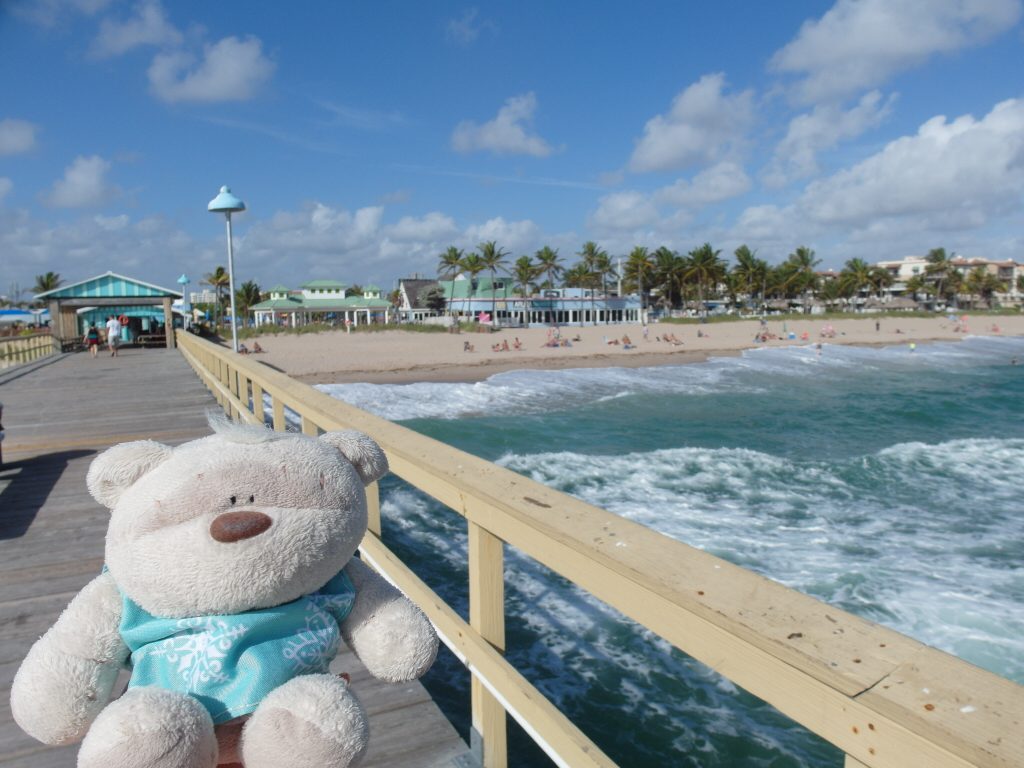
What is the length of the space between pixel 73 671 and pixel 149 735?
36 cm

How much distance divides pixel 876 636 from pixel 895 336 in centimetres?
6661

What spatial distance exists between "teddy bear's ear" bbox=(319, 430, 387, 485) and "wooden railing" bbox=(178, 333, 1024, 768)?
0.30m

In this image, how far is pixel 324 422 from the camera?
2.97 m

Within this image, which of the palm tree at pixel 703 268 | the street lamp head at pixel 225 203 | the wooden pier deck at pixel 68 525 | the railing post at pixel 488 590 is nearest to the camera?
the railing post at pixel 488 590

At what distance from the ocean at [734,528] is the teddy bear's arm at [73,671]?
321 centimetres

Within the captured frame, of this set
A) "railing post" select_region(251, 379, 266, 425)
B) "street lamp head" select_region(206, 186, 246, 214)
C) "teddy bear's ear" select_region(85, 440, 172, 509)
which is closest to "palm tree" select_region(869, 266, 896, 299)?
"street lamp head" select_region(206, 186, 246, 214)

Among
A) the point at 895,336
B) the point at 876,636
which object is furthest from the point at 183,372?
the point at 895,336

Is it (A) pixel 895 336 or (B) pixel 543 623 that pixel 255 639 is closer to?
(B) pixel 543 623

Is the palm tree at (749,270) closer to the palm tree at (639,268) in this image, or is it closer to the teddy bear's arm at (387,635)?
the palm tree at (639,268)

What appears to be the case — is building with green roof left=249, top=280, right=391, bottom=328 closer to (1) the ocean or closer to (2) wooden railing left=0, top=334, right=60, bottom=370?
(2) wooden railing left=0, top=334, right=60, bottom=370

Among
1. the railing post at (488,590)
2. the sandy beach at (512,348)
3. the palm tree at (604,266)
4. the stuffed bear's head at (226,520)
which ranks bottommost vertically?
the sandy beach at (512,348)

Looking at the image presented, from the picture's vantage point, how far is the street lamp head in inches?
405

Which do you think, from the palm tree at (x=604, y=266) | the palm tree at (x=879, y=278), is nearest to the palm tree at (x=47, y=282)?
the palm tree at (x=604, y=266)

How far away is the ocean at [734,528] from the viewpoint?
452 centimetres
